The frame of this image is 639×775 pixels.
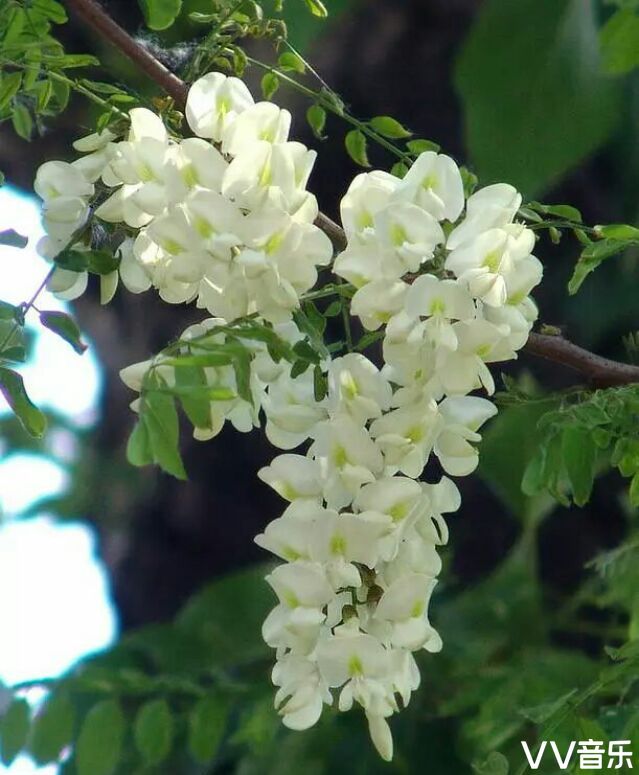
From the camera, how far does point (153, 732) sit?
698 mm

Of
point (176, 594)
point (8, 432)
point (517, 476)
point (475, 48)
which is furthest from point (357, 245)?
point (8, 432)

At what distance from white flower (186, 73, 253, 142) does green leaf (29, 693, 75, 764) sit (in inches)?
17.5

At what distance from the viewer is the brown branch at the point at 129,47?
16.6 inches

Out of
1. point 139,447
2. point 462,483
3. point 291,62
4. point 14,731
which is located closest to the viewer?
point 139,447

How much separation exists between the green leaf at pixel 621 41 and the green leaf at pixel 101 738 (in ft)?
1.43

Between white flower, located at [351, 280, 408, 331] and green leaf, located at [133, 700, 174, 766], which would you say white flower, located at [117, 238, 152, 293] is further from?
green leaf, located at [133, 700, 174, 766]

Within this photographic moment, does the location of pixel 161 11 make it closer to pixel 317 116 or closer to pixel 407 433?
pixel 317 116

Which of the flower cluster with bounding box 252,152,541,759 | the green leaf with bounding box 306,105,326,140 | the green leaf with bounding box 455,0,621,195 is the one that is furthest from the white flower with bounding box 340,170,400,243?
the green leaf with bounding box 455,0,621,195

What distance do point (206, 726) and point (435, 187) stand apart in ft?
1.45

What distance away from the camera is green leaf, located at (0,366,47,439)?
412mm

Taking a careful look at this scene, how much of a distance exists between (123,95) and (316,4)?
79mm

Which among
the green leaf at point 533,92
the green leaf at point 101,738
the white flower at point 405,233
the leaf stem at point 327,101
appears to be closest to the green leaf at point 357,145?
the leaf stem at point 327,101

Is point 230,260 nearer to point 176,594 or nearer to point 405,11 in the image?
point 405,11

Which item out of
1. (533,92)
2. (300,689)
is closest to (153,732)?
(300,689)
